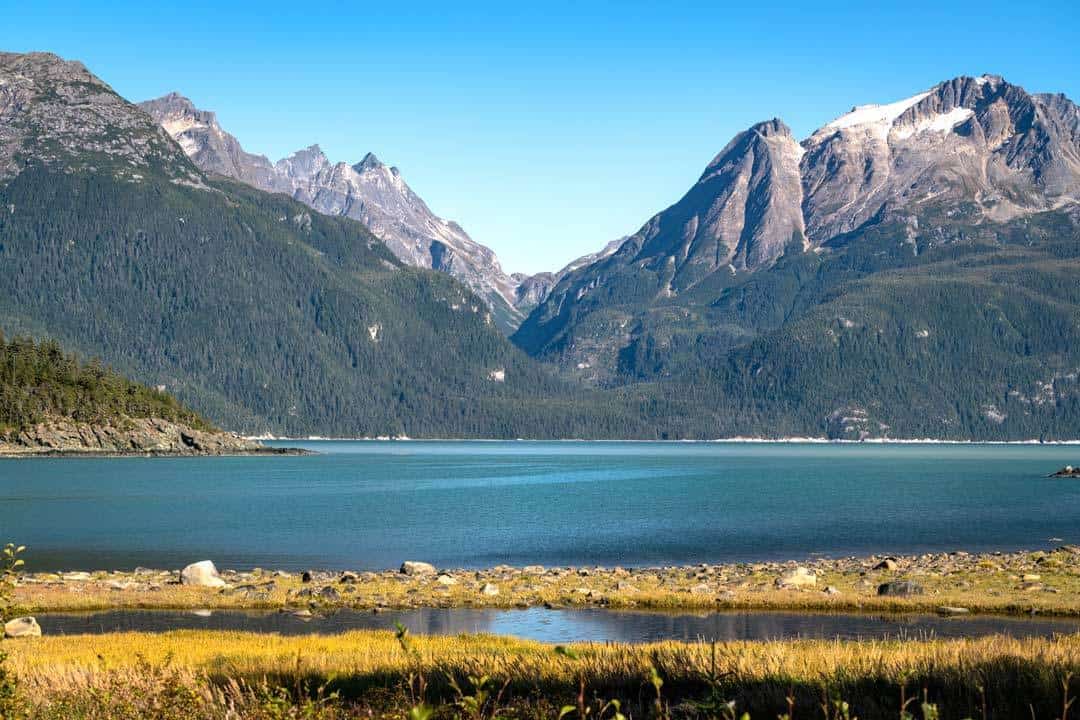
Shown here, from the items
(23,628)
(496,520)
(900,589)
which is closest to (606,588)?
(900,589)

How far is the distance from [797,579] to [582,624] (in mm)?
16480

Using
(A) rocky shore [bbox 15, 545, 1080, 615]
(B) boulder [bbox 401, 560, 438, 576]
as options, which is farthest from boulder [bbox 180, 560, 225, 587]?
(B) boulder [bbox 401, 560, 438, 576]

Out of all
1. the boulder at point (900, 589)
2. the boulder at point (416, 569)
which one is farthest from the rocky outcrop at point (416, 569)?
the boulder at point (900, 589)

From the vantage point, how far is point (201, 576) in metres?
61.8

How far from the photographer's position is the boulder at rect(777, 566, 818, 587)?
60219 mm

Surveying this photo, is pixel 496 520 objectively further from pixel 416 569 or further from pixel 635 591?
pixel 635 591

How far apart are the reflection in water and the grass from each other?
1.83 meters

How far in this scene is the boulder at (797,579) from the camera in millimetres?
60219

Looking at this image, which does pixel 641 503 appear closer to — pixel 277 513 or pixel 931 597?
pixel 277 513

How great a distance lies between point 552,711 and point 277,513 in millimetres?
106913

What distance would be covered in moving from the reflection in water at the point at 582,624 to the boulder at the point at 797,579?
308 inches

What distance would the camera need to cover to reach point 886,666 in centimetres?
2103

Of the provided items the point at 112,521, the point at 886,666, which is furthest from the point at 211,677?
the point at 112,521

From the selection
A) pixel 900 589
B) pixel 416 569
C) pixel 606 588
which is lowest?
pixel 416 569
